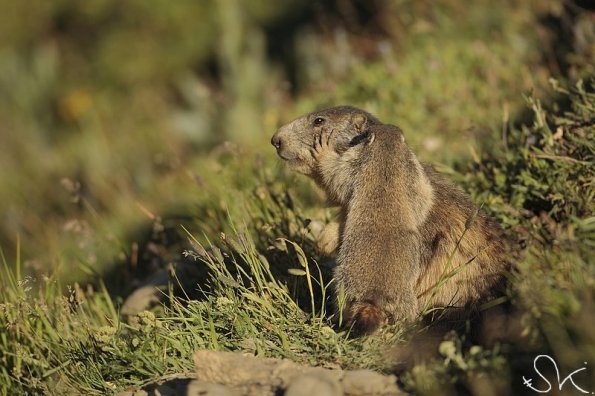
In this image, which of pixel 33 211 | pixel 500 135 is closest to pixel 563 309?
pixel 500 135

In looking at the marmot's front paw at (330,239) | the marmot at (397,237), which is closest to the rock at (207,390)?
the marmot at (397,237)

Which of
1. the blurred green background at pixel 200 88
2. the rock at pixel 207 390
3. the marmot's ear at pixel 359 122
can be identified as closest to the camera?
the rock at pixel 207 390

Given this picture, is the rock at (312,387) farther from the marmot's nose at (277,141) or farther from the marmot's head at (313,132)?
the marmot's nose at (277,141)

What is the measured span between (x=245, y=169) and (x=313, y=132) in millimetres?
1559

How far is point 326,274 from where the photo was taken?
4.65m

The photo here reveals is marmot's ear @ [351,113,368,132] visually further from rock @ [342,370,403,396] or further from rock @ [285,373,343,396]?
rock @ [285,373,343,396]

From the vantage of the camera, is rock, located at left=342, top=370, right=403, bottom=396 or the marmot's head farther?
the marmot's head

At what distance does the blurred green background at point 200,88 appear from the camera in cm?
681

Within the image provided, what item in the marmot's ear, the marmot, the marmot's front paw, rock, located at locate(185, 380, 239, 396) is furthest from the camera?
the marmot's ear

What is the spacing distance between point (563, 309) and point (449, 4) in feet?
21.6

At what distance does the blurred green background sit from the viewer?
6812 millimetres

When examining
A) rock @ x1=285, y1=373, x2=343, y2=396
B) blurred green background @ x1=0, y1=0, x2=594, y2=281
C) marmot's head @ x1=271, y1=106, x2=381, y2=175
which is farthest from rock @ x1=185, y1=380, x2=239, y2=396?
blurred green background @ x1=0, y1=0, x2=594, y2=281

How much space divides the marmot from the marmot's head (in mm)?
14

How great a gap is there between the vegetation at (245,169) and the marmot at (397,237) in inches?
7.2
